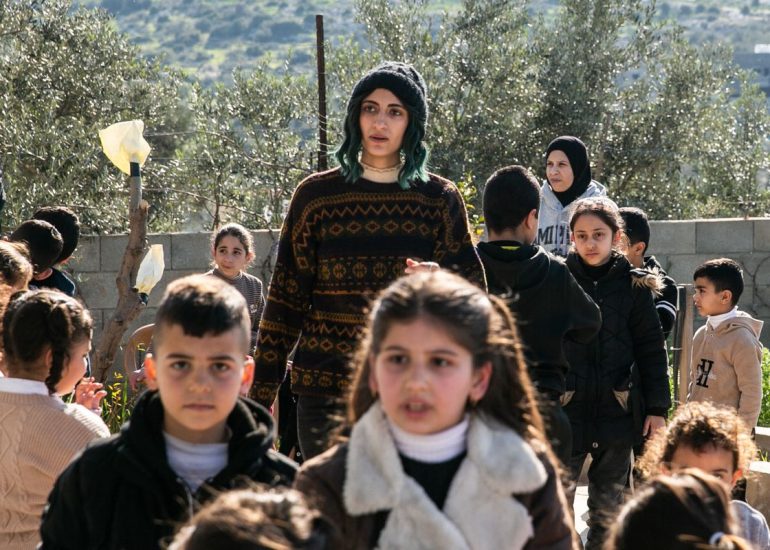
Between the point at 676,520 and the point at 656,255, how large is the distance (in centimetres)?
918

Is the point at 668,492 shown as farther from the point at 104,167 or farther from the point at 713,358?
the point at 104,167

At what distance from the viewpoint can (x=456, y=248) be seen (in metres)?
4.18

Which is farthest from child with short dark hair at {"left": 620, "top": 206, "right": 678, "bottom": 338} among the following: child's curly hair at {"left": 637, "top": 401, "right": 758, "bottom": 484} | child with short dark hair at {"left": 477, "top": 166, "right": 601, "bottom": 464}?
child's curly hair at {"left": 637, "top": 401, "right": 758, "bottom": 484}

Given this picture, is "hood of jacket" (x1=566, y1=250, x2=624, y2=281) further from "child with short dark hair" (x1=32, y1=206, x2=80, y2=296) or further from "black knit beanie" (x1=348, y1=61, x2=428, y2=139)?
"child with short dark hair" (x1=32, y1=206, x2=80, y2=296)

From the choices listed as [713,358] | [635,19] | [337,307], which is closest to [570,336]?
[337,307]

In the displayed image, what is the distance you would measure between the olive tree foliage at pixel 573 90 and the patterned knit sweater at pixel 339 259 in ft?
33.0

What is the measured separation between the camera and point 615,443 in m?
5.52

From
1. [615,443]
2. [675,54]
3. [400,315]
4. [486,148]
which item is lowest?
[615,443]

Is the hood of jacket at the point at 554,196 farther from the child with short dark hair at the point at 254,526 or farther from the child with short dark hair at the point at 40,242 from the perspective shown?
the child with short dark hair at the point at 254,526

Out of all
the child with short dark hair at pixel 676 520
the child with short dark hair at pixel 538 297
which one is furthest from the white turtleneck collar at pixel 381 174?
the child with short dark hair at pixel 676 520

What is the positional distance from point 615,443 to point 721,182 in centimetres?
1292

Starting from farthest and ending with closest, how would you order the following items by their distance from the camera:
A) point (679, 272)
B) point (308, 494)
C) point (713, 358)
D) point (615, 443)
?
point (679, 272)
point (713, 358)
point (615, 443)
point (308, 494)

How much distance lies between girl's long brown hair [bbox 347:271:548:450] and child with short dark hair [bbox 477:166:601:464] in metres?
1.84

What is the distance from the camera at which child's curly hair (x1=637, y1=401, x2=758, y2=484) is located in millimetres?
3992
